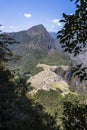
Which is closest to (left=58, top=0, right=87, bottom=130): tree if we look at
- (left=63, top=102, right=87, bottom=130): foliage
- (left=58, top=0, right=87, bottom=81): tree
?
(left=58, top=0, right=87, bottom=81): tree

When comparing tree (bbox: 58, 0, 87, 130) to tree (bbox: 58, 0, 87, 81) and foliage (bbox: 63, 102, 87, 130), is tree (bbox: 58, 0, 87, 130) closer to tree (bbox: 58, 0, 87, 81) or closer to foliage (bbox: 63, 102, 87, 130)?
tree (bbox: 58, 0, 87, 81)

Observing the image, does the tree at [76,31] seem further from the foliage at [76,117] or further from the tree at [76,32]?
the foliage at [76,117]

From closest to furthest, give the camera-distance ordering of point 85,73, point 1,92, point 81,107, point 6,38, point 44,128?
point 85,73
point 81,107
point 44,128
point 1,92
point 6,38

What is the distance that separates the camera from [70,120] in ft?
30.1

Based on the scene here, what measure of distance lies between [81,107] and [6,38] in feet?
146

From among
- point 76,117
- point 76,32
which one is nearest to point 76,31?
point 76,32

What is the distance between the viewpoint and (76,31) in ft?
25.3

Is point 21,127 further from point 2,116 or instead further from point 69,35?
point 69,35

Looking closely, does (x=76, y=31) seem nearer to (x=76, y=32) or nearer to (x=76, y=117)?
(x=76, y=32)

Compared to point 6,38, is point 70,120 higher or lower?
lower

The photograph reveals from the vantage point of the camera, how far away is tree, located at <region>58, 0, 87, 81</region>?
7.36 meters

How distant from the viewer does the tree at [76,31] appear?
24.1 ft

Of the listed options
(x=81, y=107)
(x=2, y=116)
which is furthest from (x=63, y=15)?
(x=2, y=116)

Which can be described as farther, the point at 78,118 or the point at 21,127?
the point at 21,127
